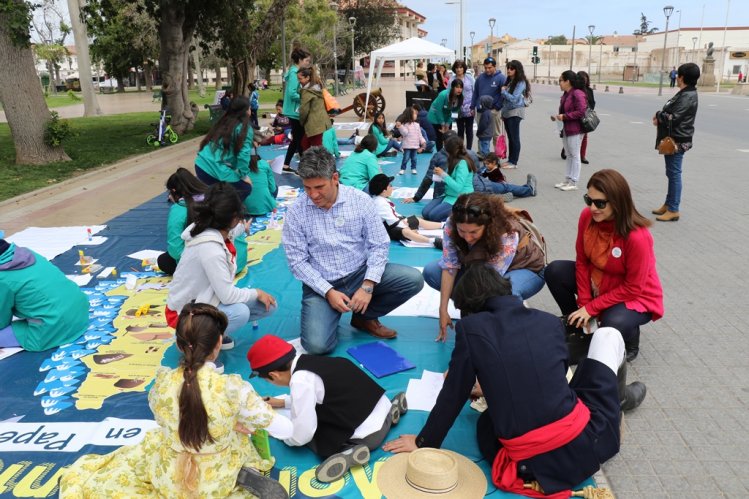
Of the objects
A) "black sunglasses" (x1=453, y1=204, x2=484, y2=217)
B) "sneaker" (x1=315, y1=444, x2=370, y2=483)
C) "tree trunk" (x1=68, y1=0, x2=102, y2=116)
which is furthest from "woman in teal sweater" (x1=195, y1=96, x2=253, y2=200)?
"tree trunk" (x1=68, y1=0, x2=102, y2=116)

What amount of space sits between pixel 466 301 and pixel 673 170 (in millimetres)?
5213

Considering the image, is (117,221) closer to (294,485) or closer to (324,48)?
(294,485)

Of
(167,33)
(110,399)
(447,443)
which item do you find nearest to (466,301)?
(447,443)

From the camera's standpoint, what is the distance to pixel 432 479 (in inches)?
100.0

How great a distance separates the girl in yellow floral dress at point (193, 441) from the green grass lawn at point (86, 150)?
766cm

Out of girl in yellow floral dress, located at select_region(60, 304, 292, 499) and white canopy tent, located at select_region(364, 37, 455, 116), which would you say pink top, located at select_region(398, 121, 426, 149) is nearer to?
white canopy tent, located at select_region(364, 37, 455, 116)

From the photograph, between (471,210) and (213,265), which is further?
(213,265)

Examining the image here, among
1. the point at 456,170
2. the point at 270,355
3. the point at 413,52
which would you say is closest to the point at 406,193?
the point at 456,170

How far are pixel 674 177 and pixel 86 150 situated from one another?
39.7ft

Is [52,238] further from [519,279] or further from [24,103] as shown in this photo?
[519,279]

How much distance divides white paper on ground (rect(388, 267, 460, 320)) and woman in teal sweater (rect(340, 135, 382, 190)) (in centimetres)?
249

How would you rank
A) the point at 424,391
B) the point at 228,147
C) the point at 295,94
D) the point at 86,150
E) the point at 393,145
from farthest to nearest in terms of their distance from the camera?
1. the point at 86,150
2. the point at 393,145
3. the point at 295,94
4. the point at 228,147
5. the point at 424,391

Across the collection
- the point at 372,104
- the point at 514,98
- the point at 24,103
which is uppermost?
the point at 24,103

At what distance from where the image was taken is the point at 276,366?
8.64ft
